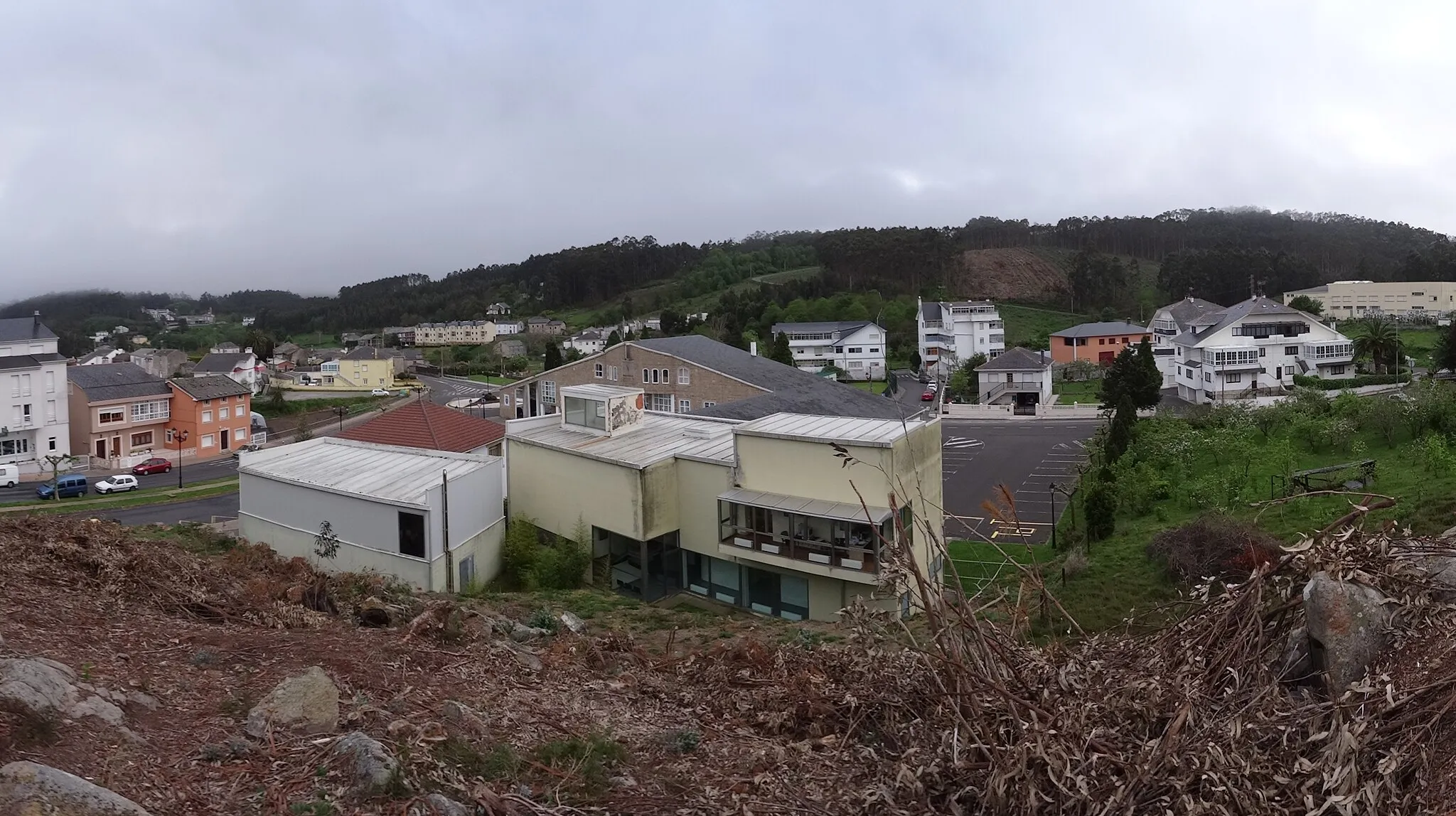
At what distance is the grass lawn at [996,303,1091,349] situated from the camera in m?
73.5

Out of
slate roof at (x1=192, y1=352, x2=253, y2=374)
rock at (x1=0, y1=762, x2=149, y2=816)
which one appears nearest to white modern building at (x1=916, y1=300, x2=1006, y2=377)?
slate roof at (x1=192, y1=352, x2=253, y2=374)

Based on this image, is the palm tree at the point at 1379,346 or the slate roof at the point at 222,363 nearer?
the palm tree at the point at 1379,346

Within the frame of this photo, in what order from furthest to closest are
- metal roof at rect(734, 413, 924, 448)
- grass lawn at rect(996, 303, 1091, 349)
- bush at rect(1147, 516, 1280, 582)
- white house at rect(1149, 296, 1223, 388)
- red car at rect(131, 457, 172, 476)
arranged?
grass lawn at rect(996, 303, 1091, 349) < white house at rect(1149, 296, 1223, 388) < red car at rect(131, 457, 172, 476) < metal roof at rect(734, 413, 924, 448) < bush at rect(1147, 516, 1280, 582)

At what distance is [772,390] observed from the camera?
31.3 meters

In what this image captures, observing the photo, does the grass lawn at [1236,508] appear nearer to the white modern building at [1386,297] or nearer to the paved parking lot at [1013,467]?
the paved parking lot at [1013,467]

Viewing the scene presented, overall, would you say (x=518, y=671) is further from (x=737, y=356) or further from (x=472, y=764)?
(x=737, y=356)

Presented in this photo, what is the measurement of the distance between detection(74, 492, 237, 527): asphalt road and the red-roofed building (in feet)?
20.5

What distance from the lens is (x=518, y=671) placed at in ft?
22.7

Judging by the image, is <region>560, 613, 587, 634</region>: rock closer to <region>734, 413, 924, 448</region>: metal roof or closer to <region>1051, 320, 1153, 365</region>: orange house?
<region>734, 413, 924, 448</region>: metal roof

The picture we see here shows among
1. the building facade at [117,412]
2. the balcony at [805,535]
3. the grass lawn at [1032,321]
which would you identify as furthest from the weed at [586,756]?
the grass lawn at [1032,321]

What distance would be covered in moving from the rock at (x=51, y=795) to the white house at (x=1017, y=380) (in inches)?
1874

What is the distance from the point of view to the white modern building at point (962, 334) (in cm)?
6525

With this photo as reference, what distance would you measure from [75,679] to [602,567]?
1071 centimetres

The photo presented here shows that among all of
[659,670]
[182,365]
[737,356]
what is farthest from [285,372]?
[659,670]
